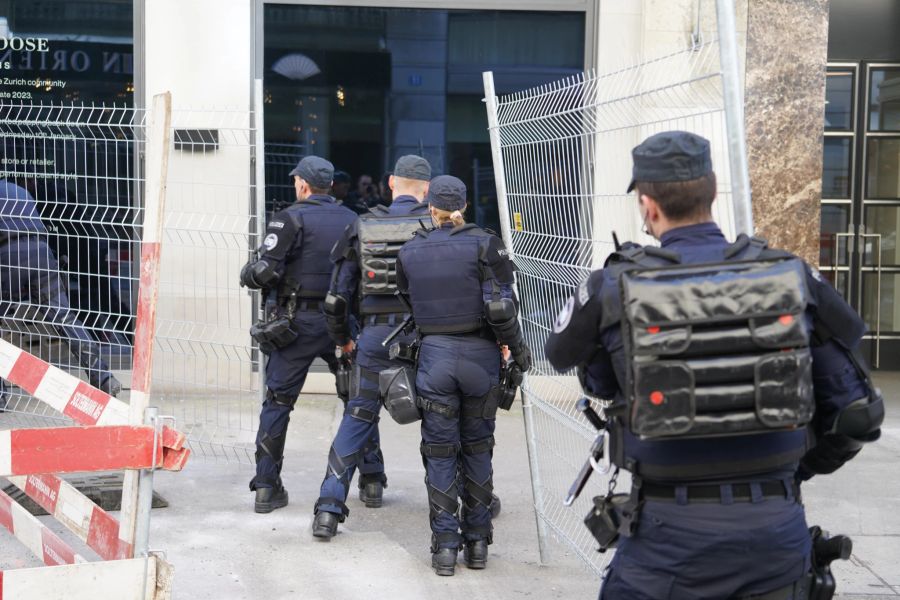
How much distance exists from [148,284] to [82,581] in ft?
3.34

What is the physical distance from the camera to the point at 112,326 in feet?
22.3

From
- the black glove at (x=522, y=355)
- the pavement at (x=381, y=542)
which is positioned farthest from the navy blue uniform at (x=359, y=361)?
the black glove at (x=522, y=355)

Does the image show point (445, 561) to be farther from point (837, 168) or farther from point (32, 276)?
point (837, 168)

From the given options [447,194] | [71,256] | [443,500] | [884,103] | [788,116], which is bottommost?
[443,500]

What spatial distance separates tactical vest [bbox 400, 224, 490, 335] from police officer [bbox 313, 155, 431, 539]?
1.33 feet

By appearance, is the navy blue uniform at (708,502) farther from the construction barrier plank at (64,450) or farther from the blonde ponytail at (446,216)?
the blonde ponytail at (446,216)

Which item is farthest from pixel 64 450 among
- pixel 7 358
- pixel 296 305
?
pixel 296 305

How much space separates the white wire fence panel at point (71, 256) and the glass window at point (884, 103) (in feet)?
21.6

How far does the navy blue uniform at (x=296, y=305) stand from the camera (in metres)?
6.13

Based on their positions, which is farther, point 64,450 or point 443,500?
point 443,500

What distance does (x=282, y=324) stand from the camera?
6.09 meters

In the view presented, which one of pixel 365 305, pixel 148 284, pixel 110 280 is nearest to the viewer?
pixel 148 284

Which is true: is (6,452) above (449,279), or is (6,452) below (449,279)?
below

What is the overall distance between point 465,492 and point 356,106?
14.8ft
